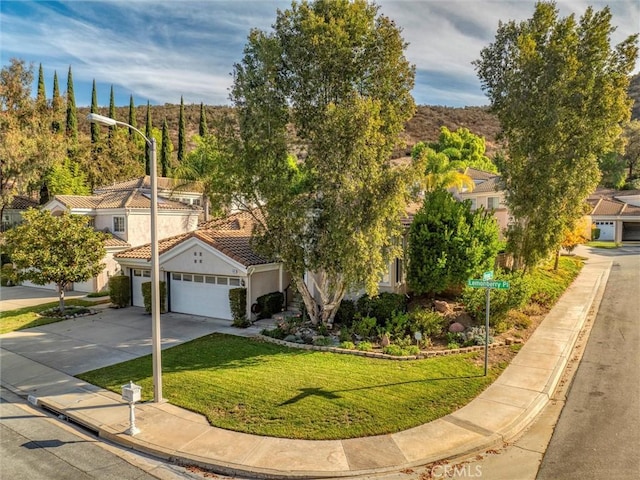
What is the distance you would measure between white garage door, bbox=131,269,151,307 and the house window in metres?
8.09

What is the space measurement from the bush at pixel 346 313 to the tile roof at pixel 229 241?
391 centimetres

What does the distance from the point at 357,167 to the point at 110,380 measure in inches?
400

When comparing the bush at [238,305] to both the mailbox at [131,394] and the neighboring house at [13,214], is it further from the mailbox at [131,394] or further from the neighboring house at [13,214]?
the neighboring house at [13,214]

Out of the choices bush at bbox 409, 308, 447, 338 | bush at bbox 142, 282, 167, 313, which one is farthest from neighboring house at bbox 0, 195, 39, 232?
bush at bbox 409, 308, 447, 338

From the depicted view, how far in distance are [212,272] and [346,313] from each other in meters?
6.61

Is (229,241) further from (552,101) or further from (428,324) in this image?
(552,101)

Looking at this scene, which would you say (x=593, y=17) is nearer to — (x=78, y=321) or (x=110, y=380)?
(x=110, y=380)

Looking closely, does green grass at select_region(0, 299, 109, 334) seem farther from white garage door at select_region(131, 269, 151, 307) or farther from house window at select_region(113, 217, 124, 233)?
house window at select_region(113, 217, 124, 233)

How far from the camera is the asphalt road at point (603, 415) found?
795 cm

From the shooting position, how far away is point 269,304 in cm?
1912

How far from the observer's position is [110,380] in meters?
12.4

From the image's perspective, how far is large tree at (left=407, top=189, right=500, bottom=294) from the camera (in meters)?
17.5

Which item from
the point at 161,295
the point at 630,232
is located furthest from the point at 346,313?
the point at 630,232

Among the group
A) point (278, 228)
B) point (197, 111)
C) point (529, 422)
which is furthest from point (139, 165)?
point (197, 111)
